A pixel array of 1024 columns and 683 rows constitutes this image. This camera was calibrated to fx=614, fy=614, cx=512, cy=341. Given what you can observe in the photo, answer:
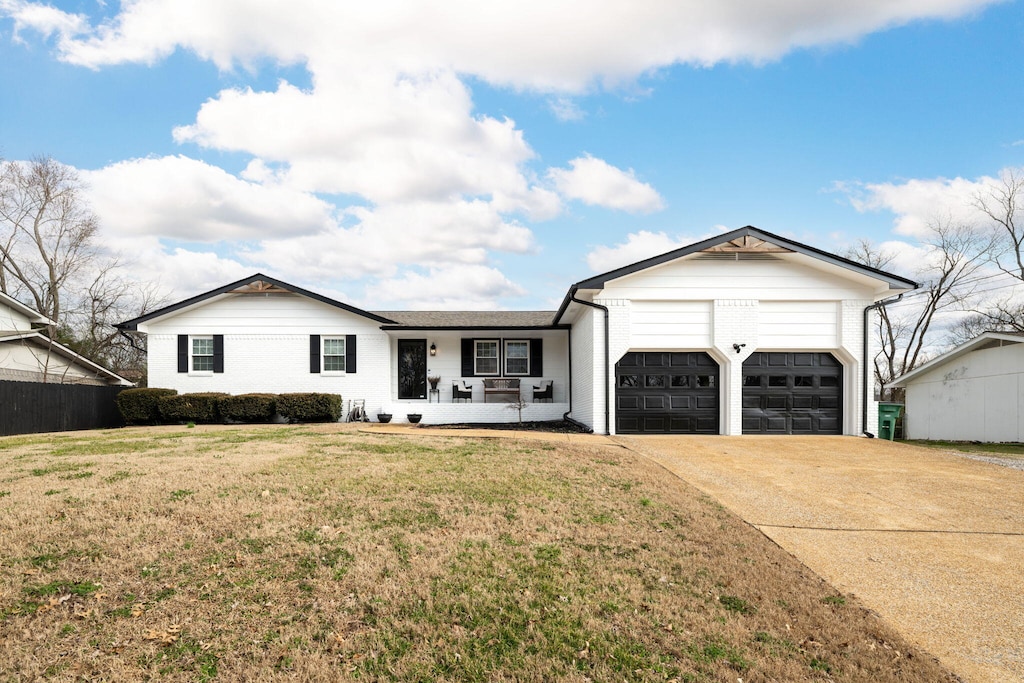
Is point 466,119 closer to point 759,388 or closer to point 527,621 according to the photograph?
point 759,388

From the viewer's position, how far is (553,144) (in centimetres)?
1783

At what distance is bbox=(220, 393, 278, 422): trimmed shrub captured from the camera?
18219 millimetres

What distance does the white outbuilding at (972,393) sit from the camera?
17.6 meters

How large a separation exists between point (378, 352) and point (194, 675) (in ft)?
54.5

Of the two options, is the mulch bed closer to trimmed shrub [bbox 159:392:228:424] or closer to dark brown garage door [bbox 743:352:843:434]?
dark brown garage door [bbox 743:352:843:434]

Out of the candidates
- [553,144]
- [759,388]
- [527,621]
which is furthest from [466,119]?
[527,621]

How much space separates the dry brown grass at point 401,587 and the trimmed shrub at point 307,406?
10377 mm

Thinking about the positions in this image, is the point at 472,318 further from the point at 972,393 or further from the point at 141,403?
the point at 972,393

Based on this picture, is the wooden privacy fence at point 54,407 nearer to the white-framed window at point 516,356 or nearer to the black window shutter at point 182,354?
the black window shutter at point 182,354

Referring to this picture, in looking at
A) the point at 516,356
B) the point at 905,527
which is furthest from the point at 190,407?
the point at 905,527

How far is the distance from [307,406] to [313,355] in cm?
188

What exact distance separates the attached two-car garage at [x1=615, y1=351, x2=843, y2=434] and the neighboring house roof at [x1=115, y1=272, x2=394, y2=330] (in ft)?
26.8

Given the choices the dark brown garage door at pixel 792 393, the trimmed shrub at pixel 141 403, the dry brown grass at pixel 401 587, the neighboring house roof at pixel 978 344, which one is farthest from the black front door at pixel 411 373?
the neighboring house roof at pixel 978 344

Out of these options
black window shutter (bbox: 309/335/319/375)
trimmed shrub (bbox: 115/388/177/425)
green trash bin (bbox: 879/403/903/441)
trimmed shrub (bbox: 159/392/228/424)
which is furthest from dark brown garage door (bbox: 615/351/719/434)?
trimmed shrub (bbox: 115/388/177/425)
